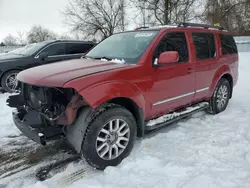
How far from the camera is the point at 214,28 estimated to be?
4.94 m

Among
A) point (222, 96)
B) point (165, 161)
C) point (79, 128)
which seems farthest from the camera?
point (222, 96)

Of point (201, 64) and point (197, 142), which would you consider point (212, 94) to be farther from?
point (197, 142)

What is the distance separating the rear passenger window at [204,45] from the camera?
14.0 ft

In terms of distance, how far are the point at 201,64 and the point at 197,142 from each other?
4.97 ft

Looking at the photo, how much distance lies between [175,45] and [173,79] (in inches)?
23.9

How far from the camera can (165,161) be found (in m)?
3.06

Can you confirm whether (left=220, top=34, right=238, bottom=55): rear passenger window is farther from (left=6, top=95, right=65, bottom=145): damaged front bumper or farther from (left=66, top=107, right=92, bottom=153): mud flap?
(left=6, top=95, right=65, bottom=145): damaged front bumper

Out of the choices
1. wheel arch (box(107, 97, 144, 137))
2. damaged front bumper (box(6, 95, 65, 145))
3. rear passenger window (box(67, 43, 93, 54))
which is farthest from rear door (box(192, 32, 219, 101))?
rear passenger window (box(67, 43, 93, 54))

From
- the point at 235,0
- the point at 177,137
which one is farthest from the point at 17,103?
the point at 235,0

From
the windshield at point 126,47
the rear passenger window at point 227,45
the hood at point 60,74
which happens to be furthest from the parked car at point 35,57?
the rear passenger window at point 227,45

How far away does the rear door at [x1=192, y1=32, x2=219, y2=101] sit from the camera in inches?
167

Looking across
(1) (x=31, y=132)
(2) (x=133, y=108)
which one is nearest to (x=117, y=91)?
(2) (x=133, y=108)

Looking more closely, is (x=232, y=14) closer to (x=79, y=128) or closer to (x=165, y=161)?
(x=165, y=161)

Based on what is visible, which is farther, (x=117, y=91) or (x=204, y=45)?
(x=204, y=45)
